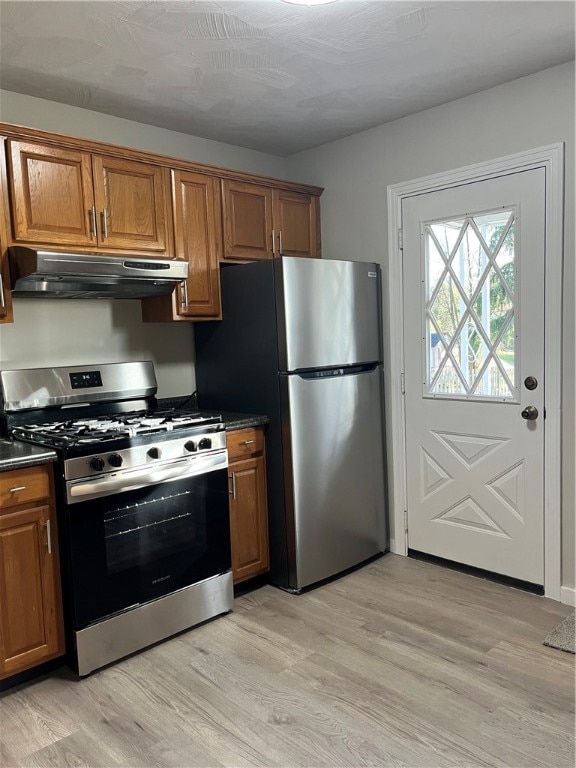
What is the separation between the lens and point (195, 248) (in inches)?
124

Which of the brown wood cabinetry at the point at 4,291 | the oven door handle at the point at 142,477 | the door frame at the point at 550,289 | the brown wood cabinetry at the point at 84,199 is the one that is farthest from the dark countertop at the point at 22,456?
the door frame at the point at 550,289

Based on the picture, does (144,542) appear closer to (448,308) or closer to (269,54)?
(448,308)

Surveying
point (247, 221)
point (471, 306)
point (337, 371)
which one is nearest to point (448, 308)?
point (471, 306)

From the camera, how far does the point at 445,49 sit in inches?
98.4

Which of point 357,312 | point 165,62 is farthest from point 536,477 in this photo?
point 165,62

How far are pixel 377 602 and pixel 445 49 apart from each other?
2482mm

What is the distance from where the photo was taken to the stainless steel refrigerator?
9.88 feet

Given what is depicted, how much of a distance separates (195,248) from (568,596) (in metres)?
2.48

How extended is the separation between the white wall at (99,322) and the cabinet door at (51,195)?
0.37 metres

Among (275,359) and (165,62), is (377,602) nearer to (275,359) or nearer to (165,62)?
(275,359)

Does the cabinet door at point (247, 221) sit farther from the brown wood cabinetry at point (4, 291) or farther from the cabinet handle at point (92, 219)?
the brown wood cabinetry at point (4, 291)

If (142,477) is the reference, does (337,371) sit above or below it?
above

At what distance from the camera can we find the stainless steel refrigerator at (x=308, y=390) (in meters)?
3.01

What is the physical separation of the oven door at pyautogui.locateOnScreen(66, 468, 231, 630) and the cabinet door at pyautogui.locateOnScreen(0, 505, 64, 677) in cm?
9
